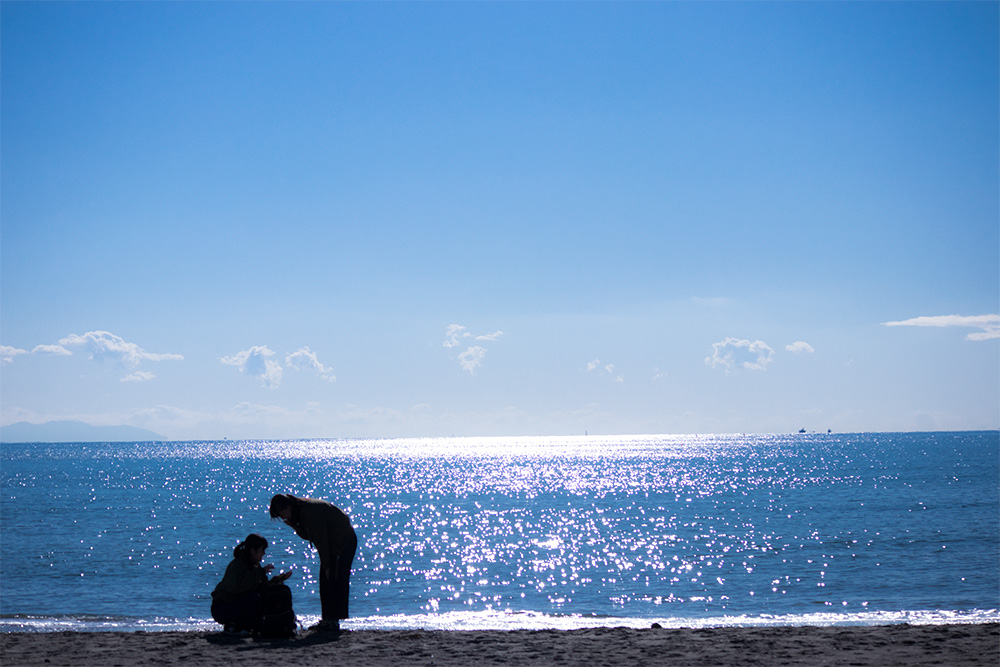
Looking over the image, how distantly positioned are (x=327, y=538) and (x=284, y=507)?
0.81m

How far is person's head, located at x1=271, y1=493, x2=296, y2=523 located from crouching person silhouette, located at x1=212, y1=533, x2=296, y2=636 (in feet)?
1.35

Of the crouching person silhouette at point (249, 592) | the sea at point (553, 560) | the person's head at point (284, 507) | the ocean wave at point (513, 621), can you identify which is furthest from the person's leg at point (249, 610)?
the sea at point (553, 560)

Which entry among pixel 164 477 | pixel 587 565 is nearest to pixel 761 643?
pixel 587 565

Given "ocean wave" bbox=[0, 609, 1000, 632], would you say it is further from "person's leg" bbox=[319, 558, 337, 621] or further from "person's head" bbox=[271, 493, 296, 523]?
"person's head" bbox=[271, 493, 296, 523]

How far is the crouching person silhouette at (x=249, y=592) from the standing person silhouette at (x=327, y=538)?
1.66 ft

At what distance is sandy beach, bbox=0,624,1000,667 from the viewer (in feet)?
31.2

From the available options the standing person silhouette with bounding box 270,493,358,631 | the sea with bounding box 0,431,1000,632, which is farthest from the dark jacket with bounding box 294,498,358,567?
the sea with bounding box 0,431,1000,632

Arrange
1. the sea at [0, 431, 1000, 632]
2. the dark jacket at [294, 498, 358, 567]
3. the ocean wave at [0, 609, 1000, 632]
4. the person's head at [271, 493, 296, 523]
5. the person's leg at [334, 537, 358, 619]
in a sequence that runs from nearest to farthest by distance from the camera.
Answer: the person's head at [271, 493, 296, 523] → the dark jacket at [294, 498, 358, 567] → the person's leg at [334, 537, 358, 619] → the ocean wave at [0, 609, 1000, 632] → the sea at [0, 431, 1000, 632]

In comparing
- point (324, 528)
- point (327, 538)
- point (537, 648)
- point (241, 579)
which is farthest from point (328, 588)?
point (537, 648)

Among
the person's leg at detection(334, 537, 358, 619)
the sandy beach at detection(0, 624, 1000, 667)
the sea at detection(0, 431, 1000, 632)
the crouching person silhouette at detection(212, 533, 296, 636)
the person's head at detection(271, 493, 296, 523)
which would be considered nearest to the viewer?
the sandy beach at detection(0, 624, 1000, 667)

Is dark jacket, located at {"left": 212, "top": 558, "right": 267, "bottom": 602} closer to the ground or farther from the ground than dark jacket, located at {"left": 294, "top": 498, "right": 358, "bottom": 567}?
closer to the ground

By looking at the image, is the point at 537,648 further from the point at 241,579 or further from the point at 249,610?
the point at 241,579

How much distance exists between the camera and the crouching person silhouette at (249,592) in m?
10.6

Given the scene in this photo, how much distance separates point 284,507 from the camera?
1055 centimetres
